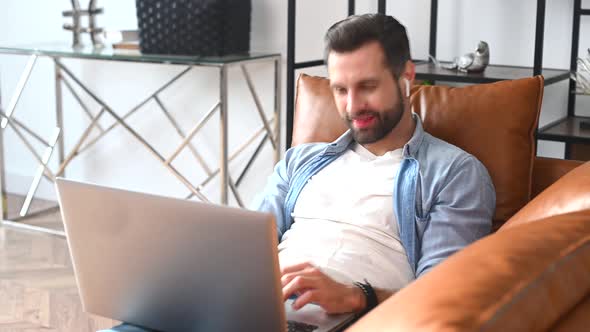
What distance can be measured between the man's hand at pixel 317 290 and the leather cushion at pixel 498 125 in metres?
0.50

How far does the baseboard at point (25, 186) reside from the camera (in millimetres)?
4535

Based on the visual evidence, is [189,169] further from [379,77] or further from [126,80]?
[379,77]

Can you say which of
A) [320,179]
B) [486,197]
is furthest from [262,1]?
[486,197]

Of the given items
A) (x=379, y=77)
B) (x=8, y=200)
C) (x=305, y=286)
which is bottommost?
(x=8, y=200)

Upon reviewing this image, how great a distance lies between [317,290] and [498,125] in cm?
67

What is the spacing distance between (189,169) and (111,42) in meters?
0.67

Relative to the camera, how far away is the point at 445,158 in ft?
6.26

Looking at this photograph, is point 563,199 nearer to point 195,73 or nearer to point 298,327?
point 298,327

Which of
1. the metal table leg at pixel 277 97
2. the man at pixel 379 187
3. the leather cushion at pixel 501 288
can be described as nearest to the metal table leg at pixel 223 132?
the metal table leg at pixel 277 97

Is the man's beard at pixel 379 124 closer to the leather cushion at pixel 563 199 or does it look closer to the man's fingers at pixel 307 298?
the leather cushion at pixel 563 199

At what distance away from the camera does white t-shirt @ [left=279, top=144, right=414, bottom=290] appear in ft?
6.03

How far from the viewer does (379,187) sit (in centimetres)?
195

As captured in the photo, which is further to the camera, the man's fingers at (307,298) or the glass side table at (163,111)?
the glass side table at (163,111)

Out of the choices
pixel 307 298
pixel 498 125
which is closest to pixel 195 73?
pixel 498 125
